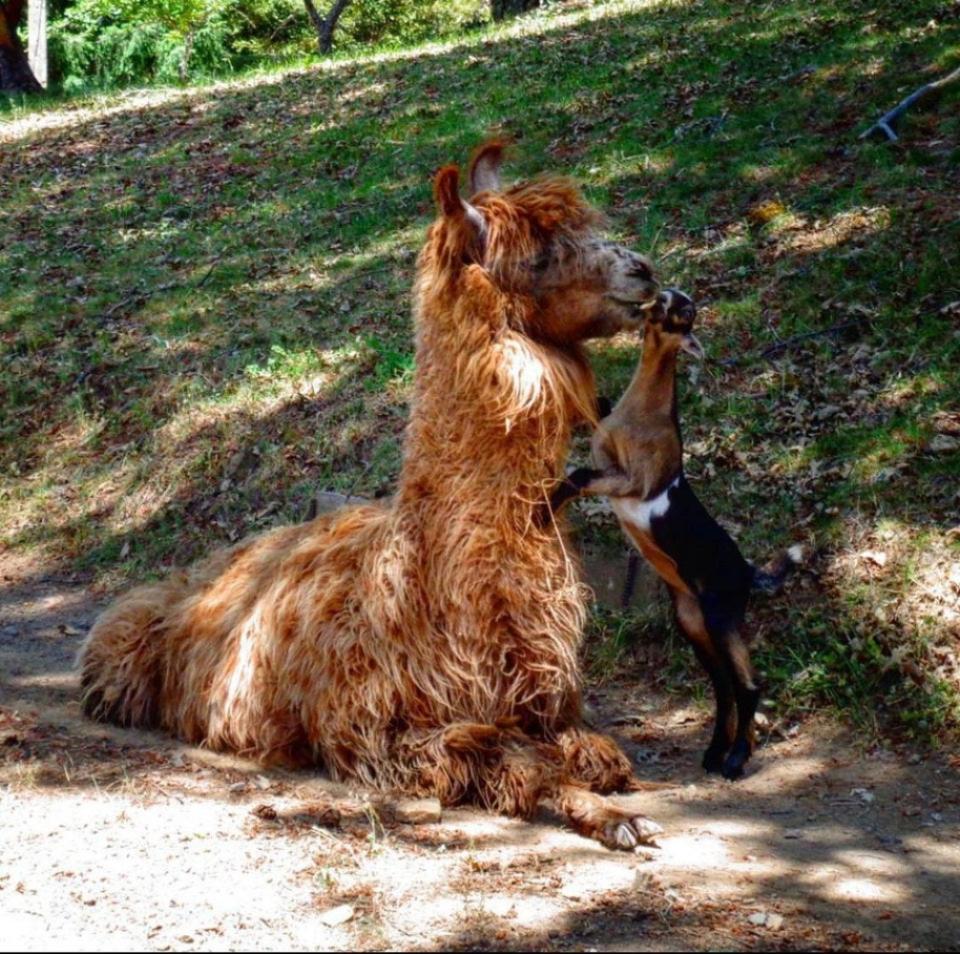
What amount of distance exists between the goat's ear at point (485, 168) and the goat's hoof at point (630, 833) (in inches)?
96.1

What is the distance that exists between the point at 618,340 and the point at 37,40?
22838mm

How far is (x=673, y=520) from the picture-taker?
5.23m

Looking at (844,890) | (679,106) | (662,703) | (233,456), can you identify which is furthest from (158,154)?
(844,890)

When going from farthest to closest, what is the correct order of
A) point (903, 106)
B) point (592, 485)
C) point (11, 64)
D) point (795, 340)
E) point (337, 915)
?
point (11, 64) < point (903, 106) < point (795, 340) < point (592, 485) < point (337, 915)

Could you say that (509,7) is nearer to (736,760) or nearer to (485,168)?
(485,168)

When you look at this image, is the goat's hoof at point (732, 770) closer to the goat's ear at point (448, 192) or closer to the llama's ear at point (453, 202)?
the llama's ear at point (453, 202)

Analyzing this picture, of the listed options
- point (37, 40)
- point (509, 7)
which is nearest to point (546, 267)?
point (509, 7)

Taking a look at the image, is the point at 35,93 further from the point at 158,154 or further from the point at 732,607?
the point at 732,607

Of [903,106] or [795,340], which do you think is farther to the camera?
[903,106]

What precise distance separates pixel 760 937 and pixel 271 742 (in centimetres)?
222

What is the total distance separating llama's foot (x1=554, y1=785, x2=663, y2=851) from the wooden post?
26198 mm

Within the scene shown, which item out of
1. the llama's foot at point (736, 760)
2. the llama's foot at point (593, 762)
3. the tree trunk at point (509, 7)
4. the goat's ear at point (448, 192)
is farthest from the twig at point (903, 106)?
the tree trunk at point (509, 7)

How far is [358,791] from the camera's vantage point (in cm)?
499

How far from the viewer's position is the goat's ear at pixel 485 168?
5430 millimetres
